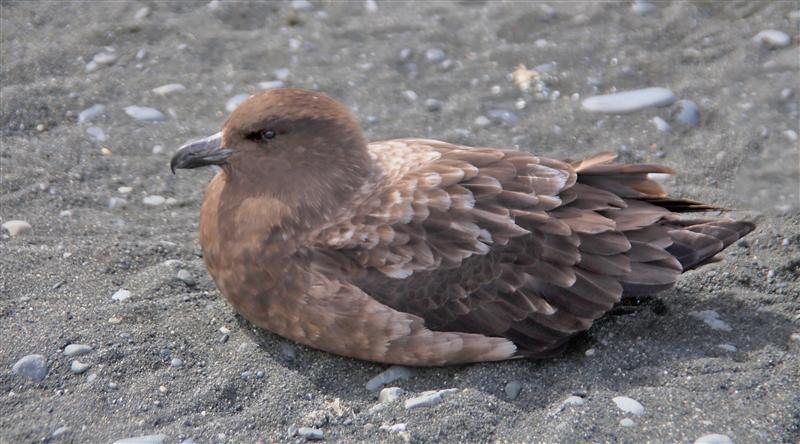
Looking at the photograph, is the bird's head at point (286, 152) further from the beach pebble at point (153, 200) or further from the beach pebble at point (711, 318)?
the beach pebble at point (711, 318)

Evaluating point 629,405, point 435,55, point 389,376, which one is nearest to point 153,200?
point 389,376

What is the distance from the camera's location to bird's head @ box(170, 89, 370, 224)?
11.6 feet

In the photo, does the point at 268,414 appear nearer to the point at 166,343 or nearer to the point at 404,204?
the point at 166,343

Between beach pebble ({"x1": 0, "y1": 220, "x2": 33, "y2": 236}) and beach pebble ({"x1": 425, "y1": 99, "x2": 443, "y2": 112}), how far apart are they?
8.58 feet

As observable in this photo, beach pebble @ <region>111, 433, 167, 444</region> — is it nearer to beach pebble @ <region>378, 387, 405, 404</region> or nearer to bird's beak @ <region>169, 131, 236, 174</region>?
beach pebble @ <region>378, 387, 405, 404</region>


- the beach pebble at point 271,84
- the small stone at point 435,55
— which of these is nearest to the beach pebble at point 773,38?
the small stone at point 435,55

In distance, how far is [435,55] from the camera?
5.73m

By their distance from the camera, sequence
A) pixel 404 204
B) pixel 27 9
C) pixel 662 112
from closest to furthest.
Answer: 1. pixel 404 204
2. pixel 662 112
3. pixel 27 9

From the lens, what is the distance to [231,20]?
235 inches

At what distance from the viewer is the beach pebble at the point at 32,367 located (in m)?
3.19

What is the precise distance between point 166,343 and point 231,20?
3280 millimetres

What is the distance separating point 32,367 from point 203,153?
118 cm

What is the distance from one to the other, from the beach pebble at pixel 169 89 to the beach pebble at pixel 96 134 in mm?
547

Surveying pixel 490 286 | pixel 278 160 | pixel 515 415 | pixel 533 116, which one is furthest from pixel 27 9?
pixel 515 415
